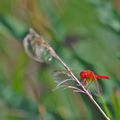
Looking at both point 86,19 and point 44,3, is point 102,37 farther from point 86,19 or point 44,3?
point 44,3

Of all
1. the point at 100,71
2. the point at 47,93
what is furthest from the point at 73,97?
the point at 100,71

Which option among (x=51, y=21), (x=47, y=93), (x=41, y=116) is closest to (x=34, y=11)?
(x=51, y=21)

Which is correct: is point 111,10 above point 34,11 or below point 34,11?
below

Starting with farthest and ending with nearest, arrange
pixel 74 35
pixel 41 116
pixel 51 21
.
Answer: pixel 74 35 < pixel 51 21 < pixel 41 116

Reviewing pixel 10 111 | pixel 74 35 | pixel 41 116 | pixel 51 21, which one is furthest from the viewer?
pixel 74 35

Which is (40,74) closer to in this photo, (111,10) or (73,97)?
(73,97)

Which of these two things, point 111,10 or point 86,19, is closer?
point 111,10
